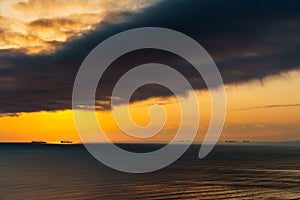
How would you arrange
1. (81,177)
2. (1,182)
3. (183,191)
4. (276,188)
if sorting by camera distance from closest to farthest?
(183,191) < (276,188) < (1,182) < (81,177)

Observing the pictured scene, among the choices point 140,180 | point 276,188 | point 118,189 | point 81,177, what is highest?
point 81,177

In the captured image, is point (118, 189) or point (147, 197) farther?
point (118, 189)

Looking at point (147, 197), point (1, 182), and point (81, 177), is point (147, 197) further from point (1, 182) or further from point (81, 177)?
point (1, 182)

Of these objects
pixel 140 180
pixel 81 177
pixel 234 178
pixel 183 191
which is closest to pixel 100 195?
pixel 183 191

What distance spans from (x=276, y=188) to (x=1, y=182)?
97679 millimetres

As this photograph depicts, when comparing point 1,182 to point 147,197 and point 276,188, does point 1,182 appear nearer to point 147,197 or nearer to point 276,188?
point 147,197

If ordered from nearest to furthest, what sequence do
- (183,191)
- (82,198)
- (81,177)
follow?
(82,198) → (183,191) → (81,177)

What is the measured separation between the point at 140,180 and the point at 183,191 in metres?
28.5

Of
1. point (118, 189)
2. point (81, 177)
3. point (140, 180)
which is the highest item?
point (81, 177)

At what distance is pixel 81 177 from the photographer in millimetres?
150250

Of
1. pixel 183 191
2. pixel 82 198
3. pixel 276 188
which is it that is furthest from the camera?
pixel 276 188

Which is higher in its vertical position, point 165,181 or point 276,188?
point 165,181

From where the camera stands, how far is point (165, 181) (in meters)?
139

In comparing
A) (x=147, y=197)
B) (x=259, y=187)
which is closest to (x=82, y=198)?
(x=147, y=197)
